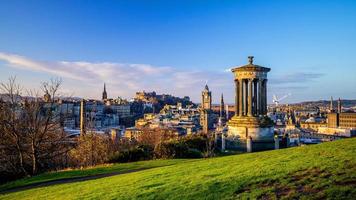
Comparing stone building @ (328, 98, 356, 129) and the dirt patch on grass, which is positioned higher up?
the dirt patch on grass

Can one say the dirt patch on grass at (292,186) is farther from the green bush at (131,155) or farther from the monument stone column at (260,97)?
the monument stone column at (260,97)

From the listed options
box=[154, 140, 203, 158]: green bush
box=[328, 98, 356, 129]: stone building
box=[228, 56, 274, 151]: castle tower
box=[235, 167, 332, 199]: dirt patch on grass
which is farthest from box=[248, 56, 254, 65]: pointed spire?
box=[328, 98, 356, 129]: stone building

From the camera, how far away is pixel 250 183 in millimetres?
6715

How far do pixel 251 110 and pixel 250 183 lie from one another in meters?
17.4

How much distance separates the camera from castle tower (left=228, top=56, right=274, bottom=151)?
73.4 ft

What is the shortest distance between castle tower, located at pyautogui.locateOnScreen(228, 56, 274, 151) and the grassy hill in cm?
1322

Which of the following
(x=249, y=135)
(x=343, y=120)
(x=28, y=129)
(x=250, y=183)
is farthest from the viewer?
(x=343, y=120)

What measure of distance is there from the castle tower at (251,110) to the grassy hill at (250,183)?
13.2 metres

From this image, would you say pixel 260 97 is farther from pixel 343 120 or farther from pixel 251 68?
pixel 343 120

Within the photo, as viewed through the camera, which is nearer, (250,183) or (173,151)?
(250,183)

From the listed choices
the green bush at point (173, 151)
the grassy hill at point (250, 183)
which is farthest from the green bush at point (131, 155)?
the grassy hill at point (250, 183)

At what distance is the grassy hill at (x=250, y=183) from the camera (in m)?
5.90

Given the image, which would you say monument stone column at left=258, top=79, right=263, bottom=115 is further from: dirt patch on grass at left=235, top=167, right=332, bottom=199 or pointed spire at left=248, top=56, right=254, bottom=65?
dirt patch on grass at left=235, top=167, right=332, bottom=199

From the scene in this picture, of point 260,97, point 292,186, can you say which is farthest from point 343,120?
point 292,186
